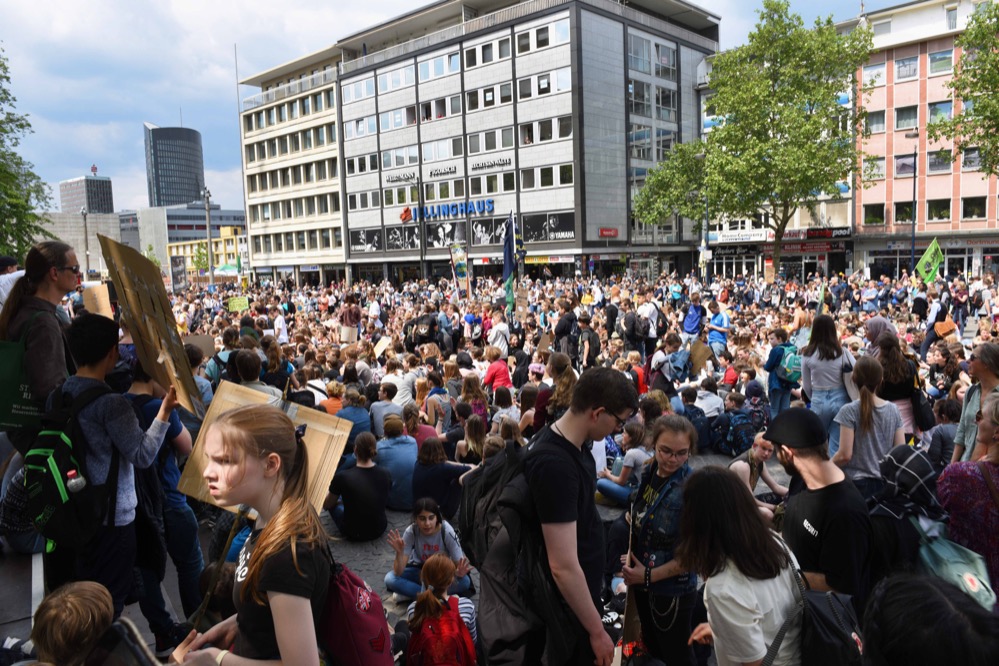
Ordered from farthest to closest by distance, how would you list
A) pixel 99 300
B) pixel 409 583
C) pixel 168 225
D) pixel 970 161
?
pixel 168 225 → pixel 970 161 → pixel 409 583 → pixel 99 300

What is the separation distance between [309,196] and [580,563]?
6380 cm

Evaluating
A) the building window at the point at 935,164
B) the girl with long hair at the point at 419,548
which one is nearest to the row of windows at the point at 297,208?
the building window at the point at 935,164

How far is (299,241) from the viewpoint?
64.8 meters

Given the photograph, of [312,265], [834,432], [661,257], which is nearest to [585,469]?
[834,432]

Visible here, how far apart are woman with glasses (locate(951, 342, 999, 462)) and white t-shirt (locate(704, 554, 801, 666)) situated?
2863mm

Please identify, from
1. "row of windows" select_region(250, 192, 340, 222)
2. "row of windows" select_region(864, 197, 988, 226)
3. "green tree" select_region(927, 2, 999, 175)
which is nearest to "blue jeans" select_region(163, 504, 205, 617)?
"green tree" select_region(927, 2, 999, 175)

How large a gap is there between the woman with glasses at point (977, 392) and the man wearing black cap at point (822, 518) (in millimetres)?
2057

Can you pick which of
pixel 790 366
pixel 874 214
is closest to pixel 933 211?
pixel 874 214

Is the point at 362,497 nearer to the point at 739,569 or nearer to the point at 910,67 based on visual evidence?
the point at 739,569

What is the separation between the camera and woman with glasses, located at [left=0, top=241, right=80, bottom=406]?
3350 mm

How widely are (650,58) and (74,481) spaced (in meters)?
52.1

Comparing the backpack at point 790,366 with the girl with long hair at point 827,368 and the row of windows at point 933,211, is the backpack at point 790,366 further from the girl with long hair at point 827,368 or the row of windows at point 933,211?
the row of windows at point 933,211

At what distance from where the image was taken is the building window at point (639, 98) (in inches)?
1879

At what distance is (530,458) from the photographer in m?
2.83
